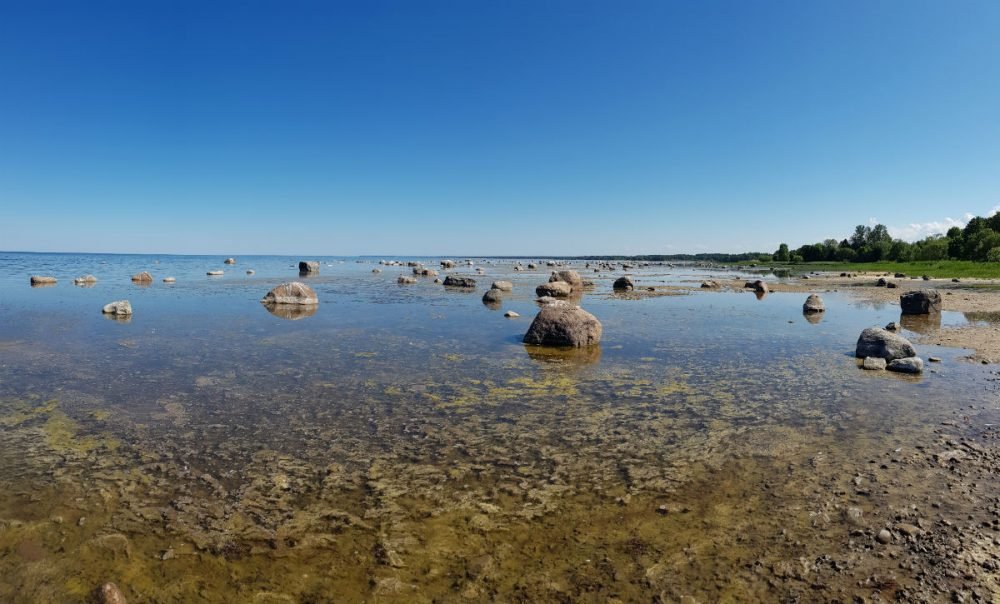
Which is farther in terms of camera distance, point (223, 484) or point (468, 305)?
point (468, 305)

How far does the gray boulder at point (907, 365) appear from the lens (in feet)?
41.1

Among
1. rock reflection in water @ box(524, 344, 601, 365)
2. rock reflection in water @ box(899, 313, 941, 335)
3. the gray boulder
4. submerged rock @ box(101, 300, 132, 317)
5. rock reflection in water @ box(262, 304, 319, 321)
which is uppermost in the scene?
submerged rock @ box(101, 300, 132, 317)

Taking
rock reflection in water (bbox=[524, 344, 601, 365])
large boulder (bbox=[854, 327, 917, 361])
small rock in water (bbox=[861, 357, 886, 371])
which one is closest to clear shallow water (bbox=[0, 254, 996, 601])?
rock reflection in water (bbox=[524, 344, 601, 365])

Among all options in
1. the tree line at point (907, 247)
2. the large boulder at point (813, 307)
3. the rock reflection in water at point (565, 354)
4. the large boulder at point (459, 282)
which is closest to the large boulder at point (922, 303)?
the large boulder at point (813, 307)

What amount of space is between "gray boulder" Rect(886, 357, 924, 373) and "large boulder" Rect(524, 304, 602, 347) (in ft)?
26.1

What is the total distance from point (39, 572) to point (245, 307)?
2407 cm

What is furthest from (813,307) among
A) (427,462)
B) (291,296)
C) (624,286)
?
(291,296)

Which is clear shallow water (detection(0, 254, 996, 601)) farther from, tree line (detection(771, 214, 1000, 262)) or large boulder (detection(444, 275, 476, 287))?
tree line (detection(771, 214, 1000, 262))

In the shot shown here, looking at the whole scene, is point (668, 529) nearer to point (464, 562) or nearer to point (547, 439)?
point (464, 562)

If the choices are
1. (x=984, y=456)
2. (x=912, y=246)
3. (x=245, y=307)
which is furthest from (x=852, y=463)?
(x=912, y=246)

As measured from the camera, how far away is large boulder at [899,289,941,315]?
25.2m

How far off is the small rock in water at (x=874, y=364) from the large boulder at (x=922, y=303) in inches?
636

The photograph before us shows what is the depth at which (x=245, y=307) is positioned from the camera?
2675 centimetres

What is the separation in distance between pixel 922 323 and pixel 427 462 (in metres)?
24.9
